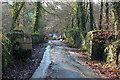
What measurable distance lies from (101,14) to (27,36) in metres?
11.6

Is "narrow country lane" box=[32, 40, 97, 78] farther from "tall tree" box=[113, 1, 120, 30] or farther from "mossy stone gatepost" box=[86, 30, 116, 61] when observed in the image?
"tall tree" box=[113, 1, 120, 30]

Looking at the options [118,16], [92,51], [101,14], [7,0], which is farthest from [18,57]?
[101,14]

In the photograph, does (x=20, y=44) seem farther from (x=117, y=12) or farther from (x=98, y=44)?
(x=117, y=12)

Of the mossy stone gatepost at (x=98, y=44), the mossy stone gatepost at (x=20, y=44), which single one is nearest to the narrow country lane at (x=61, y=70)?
the mossy stone gatepost at (x=20, y=44)

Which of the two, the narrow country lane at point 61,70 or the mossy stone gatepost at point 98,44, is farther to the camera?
the mossy stone gatepost at point 98,44

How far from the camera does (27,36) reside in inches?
268

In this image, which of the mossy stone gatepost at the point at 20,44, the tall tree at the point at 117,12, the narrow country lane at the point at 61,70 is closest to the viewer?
the narrow country lane at the point at 61,70

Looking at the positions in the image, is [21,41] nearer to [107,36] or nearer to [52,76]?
[52,76]

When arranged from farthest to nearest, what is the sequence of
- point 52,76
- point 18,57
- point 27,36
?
1. point 27,36
2. point 18,57
3. point 52,76

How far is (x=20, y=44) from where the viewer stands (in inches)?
Result: 255

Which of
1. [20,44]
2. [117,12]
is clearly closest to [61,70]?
[20,44]

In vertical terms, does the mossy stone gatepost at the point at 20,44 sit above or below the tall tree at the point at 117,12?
below

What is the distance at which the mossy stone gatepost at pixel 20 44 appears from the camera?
6.26 m

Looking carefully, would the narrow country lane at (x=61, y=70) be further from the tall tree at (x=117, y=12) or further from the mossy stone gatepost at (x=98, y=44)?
the tall tree at (x=117, y=12)
